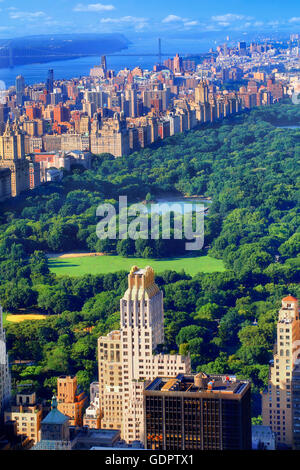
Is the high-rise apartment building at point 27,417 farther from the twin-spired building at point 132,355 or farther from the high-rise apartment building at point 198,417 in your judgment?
the high-rise apartment building at point 198,417

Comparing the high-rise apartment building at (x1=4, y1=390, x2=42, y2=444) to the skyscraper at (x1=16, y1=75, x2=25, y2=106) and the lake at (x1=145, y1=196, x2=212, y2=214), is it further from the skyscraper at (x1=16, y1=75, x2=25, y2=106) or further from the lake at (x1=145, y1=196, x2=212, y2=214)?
the skyscraper at (x1=16, y1=75, x2=25, y2=106)

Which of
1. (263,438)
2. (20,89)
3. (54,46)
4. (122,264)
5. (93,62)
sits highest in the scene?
(54,46)

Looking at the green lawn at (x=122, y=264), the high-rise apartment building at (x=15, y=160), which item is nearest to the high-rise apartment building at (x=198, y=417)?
the green lawn at (x=122, y=264)

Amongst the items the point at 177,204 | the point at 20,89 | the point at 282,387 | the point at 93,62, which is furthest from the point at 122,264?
the point at 20,89

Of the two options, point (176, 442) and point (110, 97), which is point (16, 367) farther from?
point (110, 97)

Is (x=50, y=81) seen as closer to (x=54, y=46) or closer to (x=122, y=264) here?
(x=54, y=46)

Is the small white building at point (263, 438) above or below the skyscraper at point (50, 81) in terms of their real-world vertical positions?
below
